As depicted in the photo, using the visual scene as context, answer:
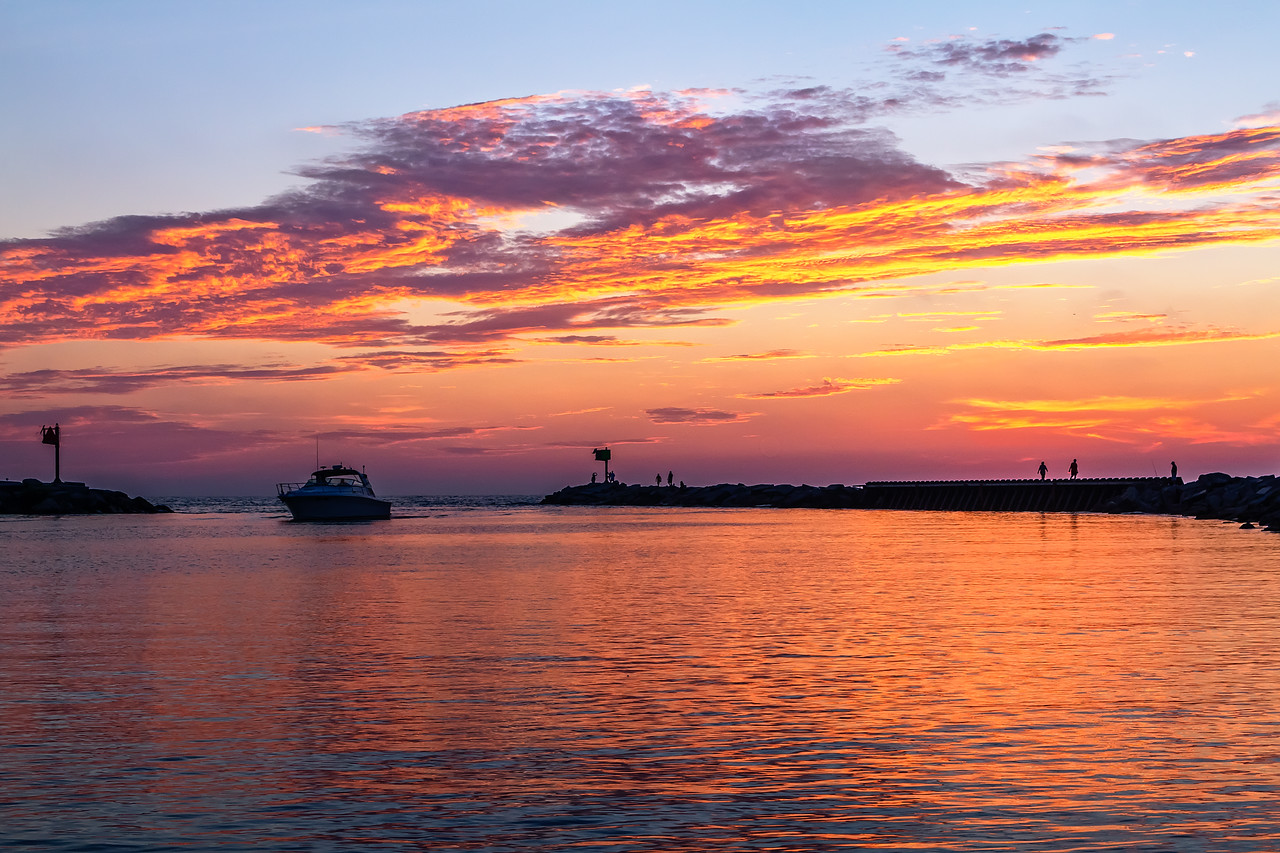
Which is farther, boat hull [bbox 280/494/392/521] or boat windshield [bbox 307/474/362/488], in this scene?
boat windshield [bbox 307/474/362/488]

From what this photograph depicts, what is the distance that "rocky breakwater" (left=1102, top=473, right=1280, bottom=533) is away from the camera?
69.0 m

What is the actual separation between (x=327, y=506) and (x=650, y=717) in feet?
252

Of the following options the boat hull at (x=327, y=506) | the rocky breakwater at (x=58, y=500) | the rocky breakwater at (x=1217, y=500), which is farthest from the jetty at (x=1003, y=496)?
the rocky breakwater at (x=58, y=500)

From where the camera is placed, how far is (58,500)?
125 metres

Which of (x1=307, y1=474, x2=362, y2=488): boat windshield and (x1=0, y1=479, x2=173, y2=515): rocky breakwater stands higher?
(x1=307, y1=474, x2=362, y2=488): boat windshield

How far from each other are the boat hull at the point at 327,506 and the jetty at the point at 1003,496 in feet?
191

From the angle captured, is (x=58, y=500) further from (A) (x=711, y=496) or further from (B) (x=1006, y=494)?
(B) (x=1006, y=494)

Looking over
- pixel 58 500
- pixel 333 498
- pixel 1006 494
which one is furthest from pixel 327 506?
pixel 1006 494

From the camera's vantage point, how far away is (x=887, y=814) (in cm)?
1035

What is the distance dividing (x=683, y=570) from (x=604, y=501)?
13495 centimetres

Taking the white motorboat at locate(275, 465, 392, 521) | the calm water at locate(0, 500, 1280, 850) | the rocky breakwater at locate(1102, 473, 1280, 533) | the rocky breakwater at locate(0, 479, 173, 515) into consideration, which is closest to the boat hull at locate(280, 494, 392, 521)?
the white motorboat at locate(275, 465, 392, 521)

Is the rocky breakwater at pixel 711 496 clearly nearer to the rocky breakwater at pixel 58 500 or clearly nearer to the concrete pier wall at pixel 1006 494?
the concrete pier wall at pixel 1006 494

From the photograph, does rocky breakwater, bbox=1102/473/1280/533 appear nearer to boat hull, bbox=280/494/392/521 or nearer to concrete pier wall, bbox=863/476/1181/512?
concrete pier wall, bbox=863/476/1181/512

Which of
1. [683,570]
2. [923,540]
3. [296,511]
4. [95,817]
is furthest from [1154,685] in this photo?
[296,511]
